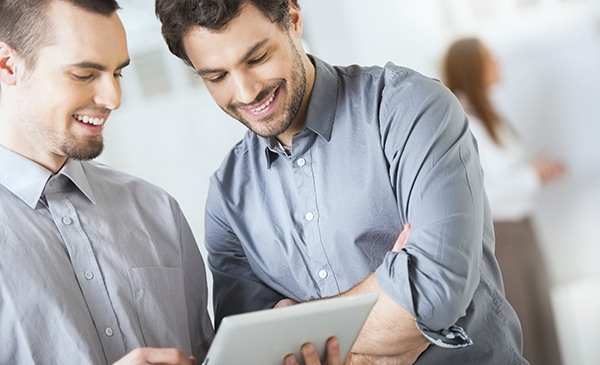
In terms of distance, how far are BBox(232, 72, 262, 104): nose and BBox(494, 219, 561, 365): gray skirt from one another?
77.4 inches

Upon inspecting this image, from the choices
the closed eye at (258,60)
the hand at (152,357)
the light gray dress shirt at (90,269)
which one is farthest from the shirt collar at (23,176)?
the closed eye at (258,60)

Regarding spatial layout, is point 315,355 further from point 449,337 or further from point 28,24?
point 28,24

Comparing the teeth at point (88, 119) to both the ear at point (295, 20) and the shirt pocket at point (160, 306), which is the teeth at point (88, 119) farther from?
the ear at point (295, 20)

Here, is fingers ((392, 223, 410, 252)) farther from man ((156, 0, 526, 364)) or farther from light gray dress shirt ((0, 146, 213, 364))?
light gray dress shirt ((0, 146, 213, 364))

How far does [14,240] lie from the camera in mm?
1308

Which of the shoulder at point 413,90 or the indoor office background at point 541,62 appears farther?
the indoor office background at point 541,62

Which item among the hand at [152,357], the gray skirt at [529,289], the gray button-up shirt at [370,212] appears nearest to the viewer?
the hand at [152,357]

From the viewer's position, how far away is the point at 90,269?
54.9 inches

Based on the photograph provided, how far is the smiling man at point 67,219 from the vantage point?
50.1 inches

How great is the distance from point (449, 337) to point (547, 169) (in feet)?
9.04

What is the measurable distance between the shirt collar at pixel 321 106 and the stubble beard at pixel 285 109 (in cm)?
4

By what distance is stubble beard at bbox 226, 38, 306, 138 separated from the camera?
1.54m

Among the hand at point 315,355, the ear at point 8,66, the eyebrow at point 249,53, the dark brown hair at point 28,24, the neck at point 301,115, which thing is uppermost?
the dark brown hair at point 28,24

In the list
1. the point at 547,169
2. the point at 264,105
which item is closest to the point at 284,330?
the point at 264,105
